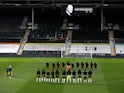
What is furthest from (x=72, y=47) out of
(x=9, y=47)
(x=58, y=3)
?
(x=9, y=47)

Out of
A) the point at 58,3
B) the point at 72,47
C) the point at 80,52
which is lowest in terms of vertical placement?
the point at 80,52

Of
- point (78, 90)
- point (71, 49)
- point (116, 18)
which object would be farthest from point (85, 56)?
point (78, 90)

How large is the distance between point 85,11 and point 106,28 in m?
5.66

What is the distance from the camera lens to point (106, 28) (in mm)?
62250

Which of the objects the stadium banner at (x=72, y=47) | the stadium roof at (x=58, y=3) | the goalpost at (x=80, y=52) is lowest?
the goalpost at (x=80, y=52)

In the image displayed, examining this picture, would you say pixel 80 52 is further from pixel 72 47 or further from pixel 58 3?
pixel 58 3

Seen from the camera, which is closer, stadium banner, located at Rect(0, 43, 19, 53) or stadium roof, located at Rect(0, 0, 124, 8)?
stadium banner, located at Rect(0, 43, 19, 53)

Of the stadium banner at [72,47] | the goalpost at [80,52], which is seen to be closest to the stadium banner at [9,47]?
the stadium banner at [72,47]

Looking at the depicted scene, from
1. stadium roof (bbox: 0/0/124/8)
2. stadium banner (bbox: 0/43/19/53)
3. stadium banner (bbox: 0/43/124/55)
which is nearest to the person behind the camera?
stadium banner (bbox: 0/43/124/55)

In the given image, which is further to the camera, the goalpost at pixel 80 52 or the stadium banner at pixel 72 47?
the stadium banner at pixel 72 47

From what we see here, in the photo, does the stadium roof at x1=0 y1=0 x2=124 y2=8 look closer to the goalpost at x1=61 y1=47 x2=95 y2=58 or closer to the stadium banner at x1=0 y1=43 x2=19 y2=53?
the stadium banner at x1=0 y1=43 x2=19 y2=53

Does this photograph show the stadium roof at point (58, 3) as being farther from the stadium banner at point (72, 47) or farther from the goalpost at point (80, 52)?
the goalpost at point (80, 52)

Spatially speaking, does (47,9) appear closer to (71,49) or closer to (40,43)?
(40,43)

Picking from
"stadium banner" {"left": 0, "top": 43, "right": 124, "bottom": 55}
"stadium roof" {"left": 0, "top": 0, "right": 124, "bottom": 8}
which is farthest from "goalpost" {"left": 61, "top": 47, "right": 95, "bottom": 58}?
"stadium roof" {"left": 0, "top": 0, "right": 124, "bottom": 8}
